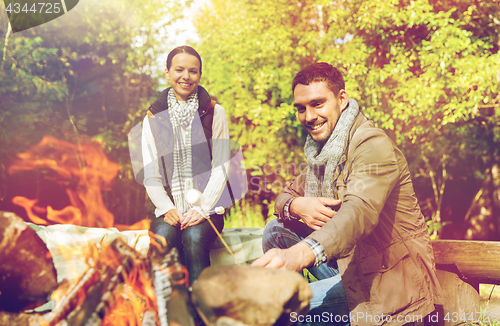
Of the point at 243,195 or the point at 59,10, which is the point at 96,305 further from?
the point at 59,10

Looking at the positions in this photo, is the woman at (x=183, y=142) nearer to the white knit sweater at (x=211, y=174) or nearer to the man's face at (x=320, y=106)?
the white knit sweater at (x=211, y=174)

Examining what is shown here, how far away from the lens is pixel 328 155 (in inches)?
81.9

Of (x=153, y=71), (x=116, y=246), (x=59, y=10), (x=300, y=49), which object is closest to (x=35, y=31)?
(x=59, y=10)

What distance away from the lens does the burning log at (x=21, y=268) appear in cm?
182

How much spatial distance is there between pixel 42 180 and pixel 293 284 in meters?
5.54

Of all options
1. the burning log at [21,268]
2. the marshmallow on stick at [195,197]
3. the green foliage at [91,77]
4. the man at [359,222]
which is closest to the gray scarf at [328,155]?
the man at [359,222]

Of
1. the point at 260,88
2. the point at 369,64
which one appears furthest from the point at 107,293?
the point at 369,64

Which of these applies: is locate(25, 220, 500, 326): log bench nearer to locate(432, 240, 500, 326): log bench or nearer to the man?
locate(432, 240, 500, 326): log bench

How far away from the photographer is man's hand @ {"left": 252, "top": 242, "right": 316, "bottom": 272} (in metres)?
1.40

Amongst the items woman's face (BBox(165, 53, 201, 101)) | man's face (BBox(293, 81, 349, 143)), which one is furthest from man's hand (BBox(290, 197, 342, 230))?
woman's face (BBox(165, 53, 201, 101))

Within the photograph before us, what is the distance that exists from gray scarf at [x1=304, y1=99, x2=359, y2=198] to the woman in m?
0.77

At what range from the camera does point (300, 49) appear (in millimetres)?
4531

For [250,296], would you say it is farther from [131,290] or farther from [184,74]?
[184,74]

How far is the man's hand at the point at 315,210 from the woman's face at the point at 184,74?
1371mm
